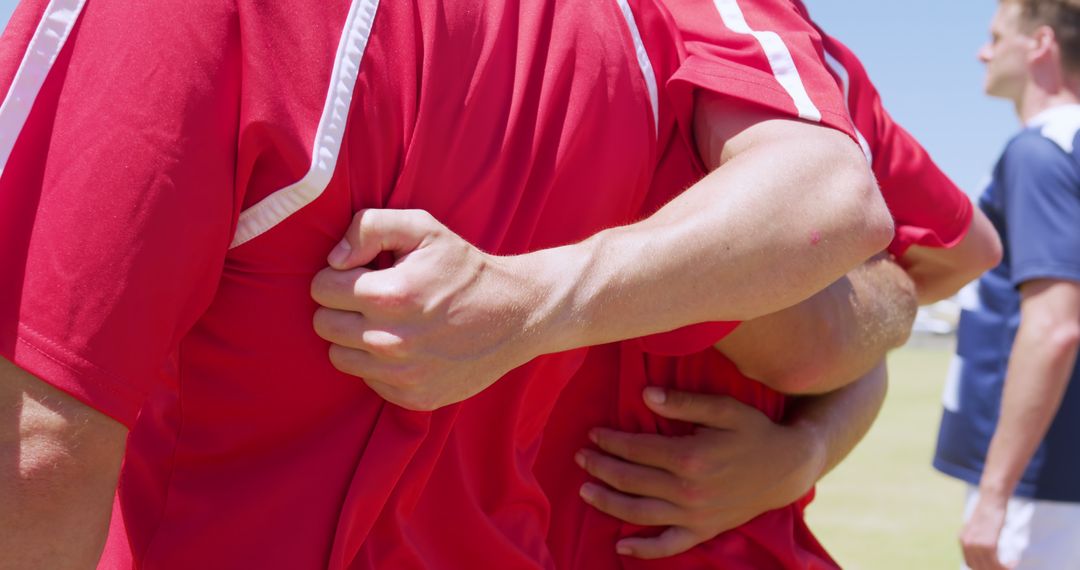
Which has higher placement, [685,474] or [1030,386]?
[685,474]

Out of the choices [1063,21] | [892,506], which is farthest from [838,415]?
[892,506]

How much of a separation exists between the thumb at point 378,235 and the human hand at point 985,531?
3229mm

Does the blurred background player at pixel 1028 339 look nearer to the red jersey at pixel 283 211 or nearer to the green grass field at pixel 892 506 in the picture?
the green grass field at pixel 892 506

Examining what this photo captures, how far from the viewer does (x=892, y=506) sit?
7609mm

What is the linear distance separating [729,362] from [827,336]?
171mm

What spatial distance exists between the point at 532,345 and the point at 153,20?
1.72 feet

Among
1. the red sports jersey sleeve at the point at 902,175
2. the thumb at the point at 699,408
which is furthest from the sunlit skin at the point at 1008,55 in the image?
the thumb at the point at 699,408

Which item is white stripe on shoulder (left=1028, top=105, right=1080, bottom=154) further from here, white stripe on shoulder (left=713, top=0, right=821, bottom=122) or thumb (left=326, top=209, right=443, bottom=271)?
thumb (left=326, top=209, right=443, bottom=271)

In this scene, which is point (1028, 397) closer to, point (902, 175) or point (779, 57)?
point (902, 175)

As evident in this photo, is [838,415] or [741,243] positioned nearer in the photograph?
[741,243]

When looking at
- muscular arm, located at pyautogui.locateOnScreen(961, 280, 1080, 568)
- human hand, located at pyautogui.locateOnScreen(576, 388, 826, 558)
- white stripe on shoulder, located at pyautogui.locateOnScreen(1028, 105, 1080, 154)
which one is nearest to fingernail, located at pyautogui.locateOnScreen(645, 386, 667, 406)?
human hand, located at pyautogui.locateOnScreen(576, 388, 826, 558)

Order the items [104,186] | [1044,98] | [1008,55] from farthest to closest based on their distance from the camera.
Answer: [1008,55] < [1044,98] < [104,186]

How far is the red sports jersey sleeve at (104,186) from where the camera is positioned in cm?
103

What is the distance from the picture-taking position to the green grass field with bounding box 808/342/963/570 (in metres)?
6.41
